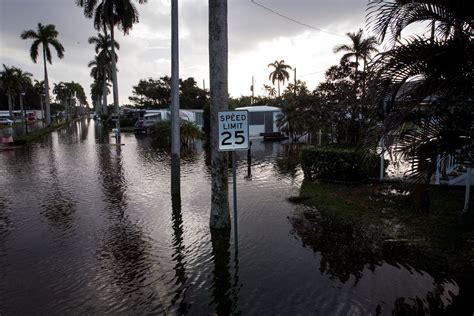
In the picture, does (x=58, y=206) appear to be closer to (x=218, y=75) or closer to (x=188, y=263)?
(x=188, y=263)

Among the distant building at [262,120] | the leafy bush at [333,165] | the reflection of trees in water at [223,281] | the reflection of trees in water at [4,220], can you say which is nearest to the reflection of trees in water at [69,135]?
the distant building at [262,120]

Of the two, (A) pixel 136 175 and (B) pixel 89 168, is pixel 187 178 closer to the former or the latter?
(A) pixel 136 175

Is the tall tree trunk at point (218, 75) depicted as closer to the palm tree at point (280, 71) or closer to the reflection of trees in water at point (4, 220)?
the reflection of trees in water at point (4, 220)

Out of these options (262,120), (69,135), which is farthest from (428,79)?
(69,135)

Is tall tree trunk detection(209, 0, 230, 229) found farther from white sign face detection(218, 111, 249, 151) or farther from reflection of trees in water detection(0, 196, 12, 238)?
reflection of trees in water detection(0, 196, 12, 238)

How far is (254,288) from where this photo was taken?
4.77 metres

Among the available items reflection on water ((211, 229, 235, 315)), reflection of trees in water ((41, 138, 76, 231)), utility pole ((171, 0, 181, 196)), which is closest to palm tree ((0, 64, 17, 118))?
reflection of trees in water ((41, 138, 76, 231))

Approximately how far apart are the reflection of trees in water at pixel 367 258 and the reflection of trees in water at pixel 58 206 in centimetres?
529

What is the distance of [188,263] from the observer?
18.5ft

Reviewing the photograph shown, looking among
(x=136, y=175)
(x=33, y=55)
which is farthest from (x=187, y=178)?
(x=33, y=55)

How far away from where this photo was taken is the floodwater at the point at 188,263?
4.38 metres

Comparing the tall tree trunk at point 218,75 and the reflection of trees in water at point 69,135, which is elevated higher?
the tall tree trunk at point 218,75

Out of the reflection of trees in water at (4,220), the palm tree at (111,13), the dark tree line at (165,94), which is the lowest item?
the reflection of trees in water at (4,220)

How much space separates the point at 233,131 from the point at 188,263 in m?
2.33
